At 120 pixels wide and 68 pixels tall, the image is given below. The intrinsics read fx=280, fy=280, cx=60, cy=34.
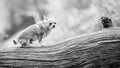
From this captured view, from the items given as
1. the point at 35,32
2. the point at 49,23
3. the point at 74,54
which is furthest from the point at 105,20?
the point at 35,32

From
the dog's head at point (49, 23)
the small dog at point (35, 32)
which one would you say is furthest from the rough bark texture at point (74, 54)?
the dog's head at point (49, 23)

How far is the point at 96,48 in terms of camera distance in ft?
22.2

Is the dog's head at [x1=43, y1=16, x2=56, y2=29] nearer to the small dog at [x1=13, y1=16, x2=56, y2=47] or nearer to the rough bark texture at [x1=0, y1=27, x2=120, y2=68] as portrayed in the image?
the small dog at [x1=13, y1=16, x2=56, y2=47]

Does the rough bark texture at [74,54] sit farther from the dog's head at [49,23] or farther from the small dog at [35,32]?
the dog's head at [49,23]

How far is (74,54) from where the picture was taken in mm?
6746

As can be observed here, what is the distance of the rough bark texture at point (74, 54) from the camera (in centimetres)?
663

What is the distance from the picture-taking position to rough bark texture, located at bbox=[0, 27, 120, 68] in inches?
261

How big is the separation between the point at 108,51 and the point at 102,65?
0.37 meters

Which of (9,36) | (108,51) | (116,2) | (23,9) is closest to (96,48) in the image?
(108,51)

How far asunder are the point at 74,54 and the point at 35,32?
1.20 metres

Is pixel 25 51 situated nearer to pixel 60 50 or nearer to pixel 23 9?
pixel 60 50

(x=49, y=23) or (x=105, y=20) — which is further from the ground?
(x=49, y=23)

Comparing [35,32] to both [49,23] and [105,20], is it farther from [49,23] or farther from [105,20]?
[105,20]

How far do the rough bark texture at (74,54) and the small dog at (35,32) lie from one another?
0.24 metres
